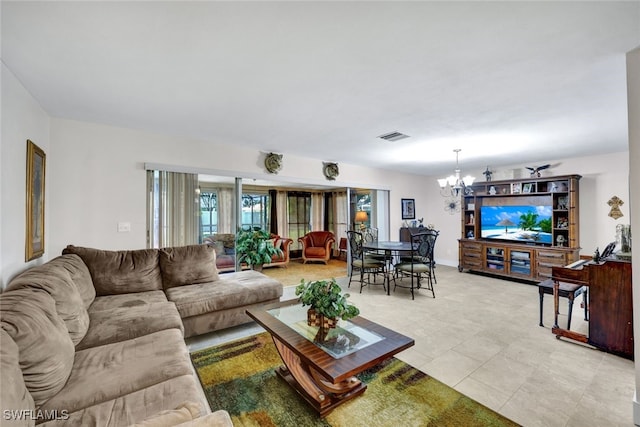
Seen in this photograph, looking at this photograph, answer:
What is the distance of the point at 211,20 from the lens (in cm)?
144

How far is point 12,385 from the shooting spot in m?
0.99

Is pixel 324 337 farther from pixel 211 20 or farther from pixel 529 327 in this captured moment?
pixel 529 327

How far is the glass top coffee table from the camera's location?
5.30 feet

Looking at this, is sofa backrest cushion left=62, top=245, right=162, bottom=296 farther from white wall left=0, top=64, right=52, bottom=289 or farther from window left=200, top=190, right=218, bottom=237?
window left=200, top=190, right=218, bottom=237

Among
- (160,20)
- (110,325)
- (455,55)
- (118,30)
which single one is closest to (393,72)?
(455,55)

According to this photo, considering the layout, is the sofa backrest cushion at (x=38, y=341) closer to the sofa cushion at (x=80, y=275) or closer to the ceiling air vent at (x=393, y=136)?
the sofa cushion at (x=80, y=275)

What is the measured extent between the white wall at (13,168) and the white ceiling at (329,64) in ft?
0.51

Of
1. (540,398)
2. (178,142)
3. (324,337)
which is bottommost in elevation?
(540,398)

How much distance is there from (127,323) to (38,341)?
863 millimetres

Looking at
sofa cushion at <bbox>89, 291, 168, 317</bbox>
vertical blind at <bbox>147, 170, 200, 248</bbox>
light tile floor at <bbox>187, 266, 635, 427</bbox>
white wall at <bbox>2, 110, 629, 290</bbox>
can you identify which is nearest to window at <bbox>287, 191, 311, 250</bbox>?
white wall at <bbox>2, 110, 629, 290</bbox>

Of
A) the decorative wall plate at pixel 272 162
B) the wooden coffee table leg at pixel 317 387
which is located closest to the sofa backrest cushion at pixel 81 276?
the wooden coffee table leg at pixel 317 387

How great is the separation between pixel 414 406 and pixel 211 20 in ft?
8.81

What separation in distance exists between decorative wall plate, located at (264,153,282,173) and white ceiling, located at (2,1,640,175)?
100 centimetres

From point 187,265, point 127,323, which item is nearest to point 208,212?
point 187,265
